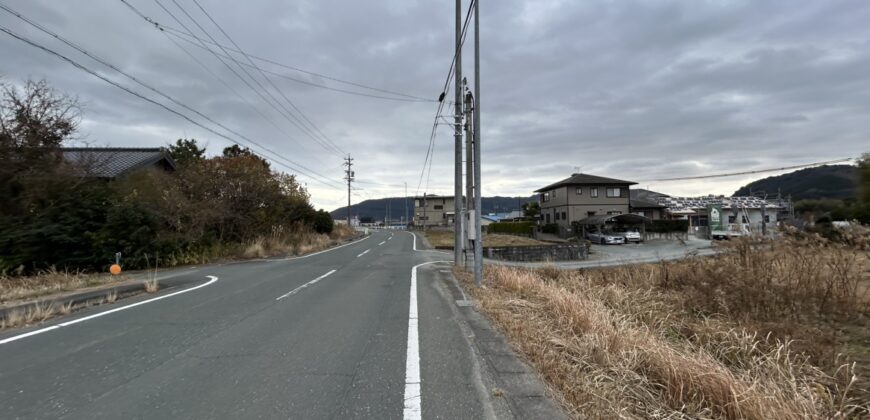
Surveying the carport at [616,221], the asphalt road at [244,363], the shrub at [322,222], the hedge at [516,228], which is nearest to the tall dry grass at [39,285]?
the asphalt road at [244,363]

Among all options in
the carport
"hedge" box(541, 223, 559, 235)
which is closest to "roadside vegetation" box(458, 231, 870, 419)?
the carport

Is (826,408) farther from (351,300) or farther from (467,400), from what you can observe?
(351,300)

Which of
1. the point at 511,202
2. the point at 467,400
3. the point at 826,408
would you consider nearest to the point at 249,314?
the point at 467,400

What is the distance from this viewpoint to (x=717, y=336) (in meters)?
5.12

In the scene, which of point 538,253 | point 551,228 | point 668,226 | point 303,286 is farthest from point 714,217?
point 303,286

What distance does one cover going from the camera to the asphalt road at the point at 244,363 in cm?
338

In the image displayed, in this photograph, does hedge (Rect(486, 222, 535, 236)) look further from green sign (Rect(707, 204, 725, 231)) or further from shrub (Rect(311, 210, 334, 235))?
shrub (Rect(311, 210, 334, 235))

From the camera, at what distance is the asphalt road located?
3.38 m

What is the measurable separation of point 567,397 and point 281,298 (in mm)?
6740

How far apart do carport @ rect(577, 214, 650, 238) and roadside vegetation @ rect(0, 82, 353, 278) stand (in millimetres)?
31168

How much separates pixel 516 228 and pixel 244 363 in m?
52.2

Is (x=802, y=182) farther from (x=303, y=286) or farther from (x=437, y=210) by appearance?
(x=437, y=210)

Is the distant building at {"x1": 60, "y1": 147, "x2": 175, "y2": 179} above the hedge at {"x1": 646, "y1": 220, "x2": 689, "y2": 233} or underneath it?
above

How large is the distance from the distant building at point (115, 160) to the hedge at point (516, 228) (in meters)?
36.7
